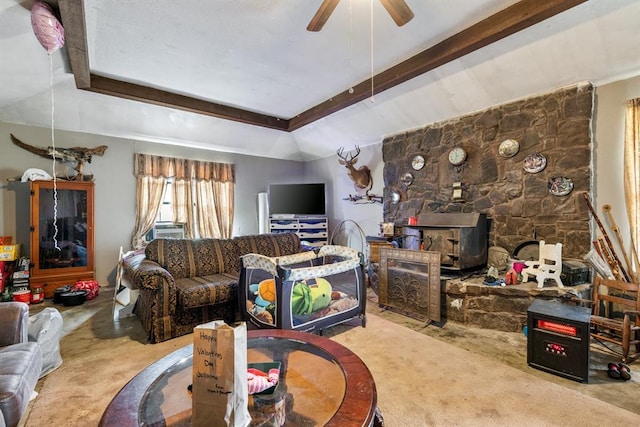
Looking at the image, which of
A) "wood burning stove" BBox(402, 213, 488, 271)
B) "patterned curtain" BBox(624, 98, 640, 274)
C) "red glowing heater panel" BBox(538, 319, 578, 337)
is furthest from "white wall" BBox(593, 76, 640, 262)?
"red glowing heater panel" BBox(538, 319, 578, 337)

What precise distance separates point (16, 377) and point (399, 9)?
9.82 feet

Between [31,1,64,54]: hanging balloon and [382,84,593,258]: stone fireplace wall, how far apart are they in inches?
167

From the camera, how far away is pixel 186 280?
318 centimetres

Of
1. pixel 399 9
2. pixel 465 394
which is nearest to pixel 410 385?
pixel 465 394

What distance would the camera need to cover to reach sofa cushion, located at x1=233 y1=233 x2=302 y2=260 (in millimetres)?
3822

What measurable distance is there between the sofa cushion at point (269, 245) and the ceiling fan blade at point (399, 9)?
9.57 feet

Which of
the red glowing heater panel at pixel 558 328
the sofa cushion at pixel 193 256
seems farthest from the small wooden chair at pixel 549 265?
the sofa cushion at pixel 193 256

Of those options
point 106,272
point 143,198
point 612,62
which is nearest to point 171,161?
point 143,198

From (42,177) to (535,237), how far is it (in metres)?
6.37

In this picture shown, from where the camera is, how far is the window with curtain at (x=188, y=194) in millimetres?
4836

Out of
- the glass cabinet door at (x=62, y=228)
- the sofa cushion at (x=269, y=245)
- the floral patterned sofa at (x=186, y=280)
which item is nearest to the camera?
the floral patterned sofa at (x=186, y=280)

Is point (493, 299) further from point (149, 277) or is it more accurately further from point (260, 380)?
point (149, 277)

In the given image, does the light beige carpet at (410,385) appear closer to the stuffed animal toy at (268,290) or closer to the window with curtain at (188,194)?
the stuffed animal toy at (268,290)

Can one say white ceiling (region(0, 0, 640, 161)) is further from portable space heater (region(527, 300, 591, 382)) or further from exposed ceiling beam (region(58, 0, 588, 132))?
portable space heater (region(527, 300, 591, 382))
